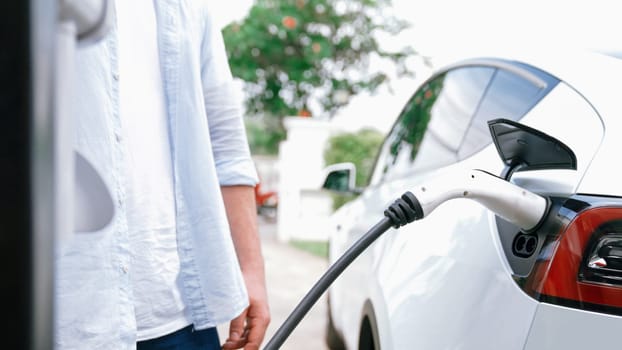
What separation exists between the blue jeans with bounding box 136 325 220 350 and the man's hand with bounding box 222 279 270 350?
41mm

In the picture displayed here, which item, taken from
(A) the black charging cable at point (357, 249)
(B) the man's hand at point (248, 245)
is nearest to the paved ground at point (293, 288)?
(B) the man's hand at point (248, 245)

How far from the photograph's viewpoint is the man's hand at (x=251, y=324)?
1457 mm

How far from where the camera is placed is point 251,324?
149cm

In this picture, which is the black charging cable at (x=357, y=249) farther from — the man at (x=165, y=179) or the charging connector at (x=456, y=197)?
the man at (x=165, y=179)

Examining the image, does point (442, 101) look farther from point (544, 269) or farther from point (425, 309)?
point (544, 269)

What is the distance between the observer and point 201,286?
134cm

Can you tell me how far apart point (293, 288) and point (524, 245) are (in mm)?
5476

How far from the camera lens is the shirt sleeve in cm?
146

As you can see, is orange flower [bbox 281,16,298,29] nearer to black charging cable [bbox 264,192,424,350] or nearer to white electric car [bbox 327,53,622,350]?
white electric car [bbox 327,53,622,350]

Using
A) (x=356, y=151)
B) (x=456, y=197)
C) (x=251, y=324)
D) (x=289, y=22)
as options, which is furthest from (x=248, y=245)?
(x=289, y=22)

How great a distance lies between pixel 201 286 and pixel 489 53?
1244 mm

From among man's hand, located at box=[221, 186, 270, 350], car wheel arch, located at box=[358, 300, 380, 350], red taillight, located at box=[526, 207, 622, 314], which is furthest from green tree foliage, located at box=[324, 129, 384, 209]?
red taillight, located at box=[526, 207, 622, 314]

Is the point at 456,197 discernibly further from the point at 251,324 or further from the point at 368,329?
the point at 368,329

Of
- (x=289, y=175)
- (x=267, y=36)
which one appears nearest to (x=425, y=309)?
(x=289, y=175)
